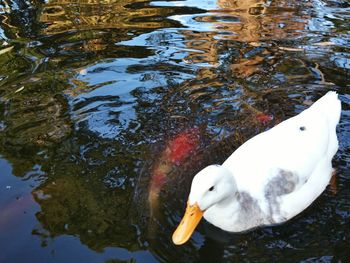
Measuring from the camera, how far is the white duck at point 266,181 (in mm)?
3980

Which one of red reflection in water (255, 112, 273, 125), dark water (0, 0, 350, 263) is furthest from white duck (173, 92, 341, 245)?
red reflection in water (255, 112, 273, 125)

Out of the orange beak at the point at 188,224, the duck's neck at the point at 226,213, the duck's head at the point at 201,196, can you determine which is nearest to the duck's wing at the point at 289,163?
the duck's neck at the point at 226,213

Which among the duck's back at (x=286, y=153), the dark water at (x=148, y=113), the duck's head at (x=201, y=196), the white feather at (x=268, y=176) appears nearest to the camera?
the duck's head at (x=201, y=196)

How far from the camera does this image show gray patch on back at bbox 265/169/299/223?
445 centimetres

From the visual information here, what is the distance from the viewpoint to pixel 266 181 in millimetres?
4461

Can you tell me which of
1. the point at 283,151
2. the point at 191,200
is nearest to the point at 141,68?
the point at 283,151

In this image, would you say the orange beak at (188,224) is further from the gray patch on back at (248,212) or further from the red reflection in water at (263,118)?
the red reflection in water at (263,118)

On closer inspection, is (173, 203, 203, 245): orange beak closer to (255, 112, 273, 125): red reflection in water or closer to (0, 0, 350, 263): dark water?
(0, 0, 350, 263): dark water

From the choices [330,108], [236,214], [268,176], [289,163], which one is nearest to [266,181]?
[268,176]

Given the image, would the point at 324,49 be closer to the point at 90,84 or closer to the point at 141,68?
the point at 141,68

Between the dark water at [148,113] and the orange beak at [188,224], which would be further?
the dark water at [148,113]

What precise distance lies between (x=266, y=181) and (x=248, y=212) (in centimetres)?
32

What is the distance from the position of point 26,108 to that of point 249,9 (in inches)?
204

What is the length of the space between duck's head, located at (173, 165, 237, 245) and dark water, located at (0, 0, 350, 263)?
0.32 metres
